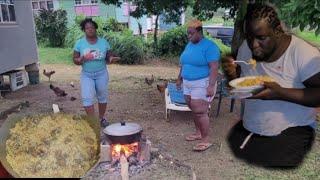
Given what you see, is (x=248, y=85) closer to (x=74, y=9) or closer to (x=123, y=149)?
(x=123, y=149)

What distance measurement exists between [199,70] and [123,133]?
7.88ft

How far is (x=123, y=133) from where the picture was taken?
2.79 meters

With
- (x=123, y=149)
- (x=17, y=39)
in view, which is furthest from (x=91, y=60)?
(x=17, y=39)

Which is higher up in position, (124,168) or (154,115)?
(124,168)

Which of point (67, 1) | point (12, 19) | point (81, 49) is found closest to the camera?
point (81, 49)

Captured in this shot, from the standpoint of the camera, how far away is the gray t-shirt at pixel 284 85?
194cm

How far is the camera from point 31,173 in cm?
267

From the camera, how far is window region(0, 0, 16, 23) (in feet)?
34.1

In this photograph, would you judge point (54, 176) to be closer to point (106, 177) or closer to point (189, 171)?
point (106, 177)

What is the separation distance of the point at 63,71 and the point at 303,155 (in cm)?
1351

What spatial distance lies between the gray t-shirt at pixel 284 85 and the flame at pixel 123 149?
1.01 m

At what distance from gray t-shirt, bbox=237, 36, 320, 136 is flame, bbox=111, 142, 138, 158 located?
1.01m

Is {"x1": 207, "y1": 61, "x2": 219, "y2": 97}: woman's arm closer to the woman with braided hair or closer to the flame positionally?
the flame

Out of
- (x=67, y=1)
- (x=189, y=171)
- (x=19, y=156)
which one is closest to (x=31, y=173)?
(x=19, y=156)
